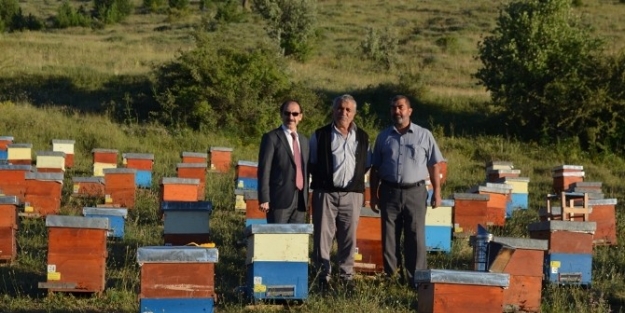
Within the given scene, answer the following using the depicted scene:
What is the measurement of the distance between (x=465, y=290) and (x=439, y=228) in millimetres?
4537

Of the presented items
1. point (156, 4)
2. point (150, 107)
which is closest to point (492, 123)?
point (150, 107)

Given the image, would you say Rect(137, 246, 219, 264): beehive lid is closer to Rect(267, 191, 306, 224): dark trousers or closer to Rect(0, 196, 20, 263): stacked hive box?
Rect(267, 191, 306, 224): dark trousers

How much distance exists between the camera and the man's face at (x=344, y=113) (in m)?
8.79

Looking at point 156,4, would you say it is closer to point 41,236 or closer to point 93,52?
point 93,52

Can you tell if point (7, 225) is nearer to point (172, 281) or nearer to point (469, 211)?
point (172, 281)

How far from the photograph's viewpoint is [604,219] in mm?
12227

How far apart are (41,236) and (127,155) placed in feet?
17.6

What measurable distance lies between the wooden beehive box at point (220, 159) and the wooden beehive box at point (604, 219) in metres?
8.87

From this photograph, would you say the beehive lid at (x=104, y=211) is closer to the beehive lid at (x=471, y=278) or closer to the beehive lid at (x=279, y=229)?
the beehive lid at (x=279, y=229)

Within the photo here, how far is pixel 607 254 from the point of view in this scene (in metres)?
11.6

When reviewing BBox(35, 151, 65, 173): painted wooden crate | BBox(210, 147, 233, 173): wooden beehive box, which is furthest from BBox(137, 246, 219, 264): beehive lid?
BBox(210, 147, 233, 173): wooden beehive box

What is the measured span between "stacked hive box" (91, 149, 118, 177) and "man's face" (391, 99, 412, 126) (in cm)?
967

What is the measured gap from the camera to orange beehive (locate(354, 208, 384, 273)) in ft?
32.0

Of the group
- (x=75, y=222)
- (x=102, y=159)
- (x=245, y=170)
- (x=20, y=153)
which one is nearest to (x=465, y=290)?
(x=75, y=222)
